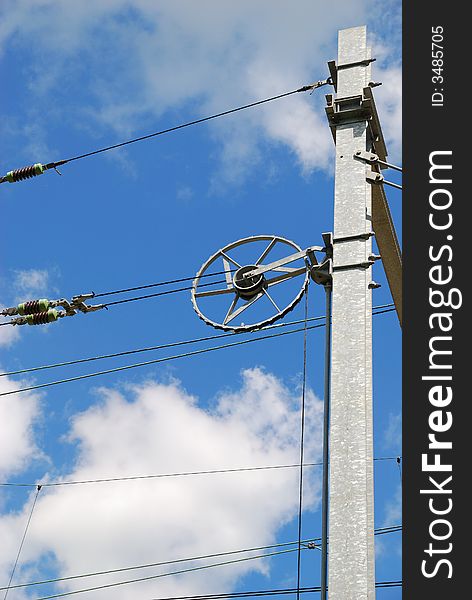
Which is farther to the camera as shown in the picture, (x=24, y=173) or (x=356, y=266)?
(x=24, y=173)

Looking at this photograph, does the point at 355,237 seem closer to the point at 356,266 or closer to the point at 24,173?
the point at 356,266

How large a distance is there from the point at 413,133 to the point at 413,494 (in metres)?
3.50

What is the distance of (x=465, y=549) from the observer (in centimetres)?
719

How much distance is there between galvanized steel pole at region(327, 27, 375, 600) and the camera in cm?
787

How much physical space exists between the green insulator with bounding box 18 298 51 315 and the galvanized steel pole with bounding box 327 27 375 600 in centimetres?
501

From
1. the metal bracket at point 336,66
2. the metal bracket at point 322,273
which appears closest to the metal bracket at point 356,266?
the metal bracket at point 322,273

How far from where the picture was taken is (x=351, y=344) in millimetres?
8828

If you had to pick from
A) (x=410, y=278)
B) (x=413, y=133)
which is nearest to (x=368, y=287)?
(x=410, y=278)

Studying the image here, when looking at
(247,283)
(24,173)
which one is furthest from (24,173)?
(247,283)

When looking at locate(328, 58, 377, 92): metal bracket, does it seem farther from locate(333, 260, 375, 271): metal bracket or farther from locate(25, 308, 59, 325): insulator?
locate(25, 308, 59, 325): insulator

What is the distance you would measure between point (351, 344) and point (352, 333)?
4.8 inches

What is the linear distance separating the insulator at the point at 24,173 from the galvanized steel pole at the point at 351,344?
19.6 ft

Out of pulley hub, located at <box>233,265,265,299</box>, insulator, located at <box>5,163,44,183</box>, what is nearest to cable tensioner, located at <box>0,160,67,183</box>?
insulator, located at <box>5,163,44,183</box>

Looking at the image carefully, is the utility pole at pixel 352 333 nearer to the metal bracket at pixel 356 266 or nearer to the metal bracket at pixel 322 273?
the metal bracket at pixel 356 266
